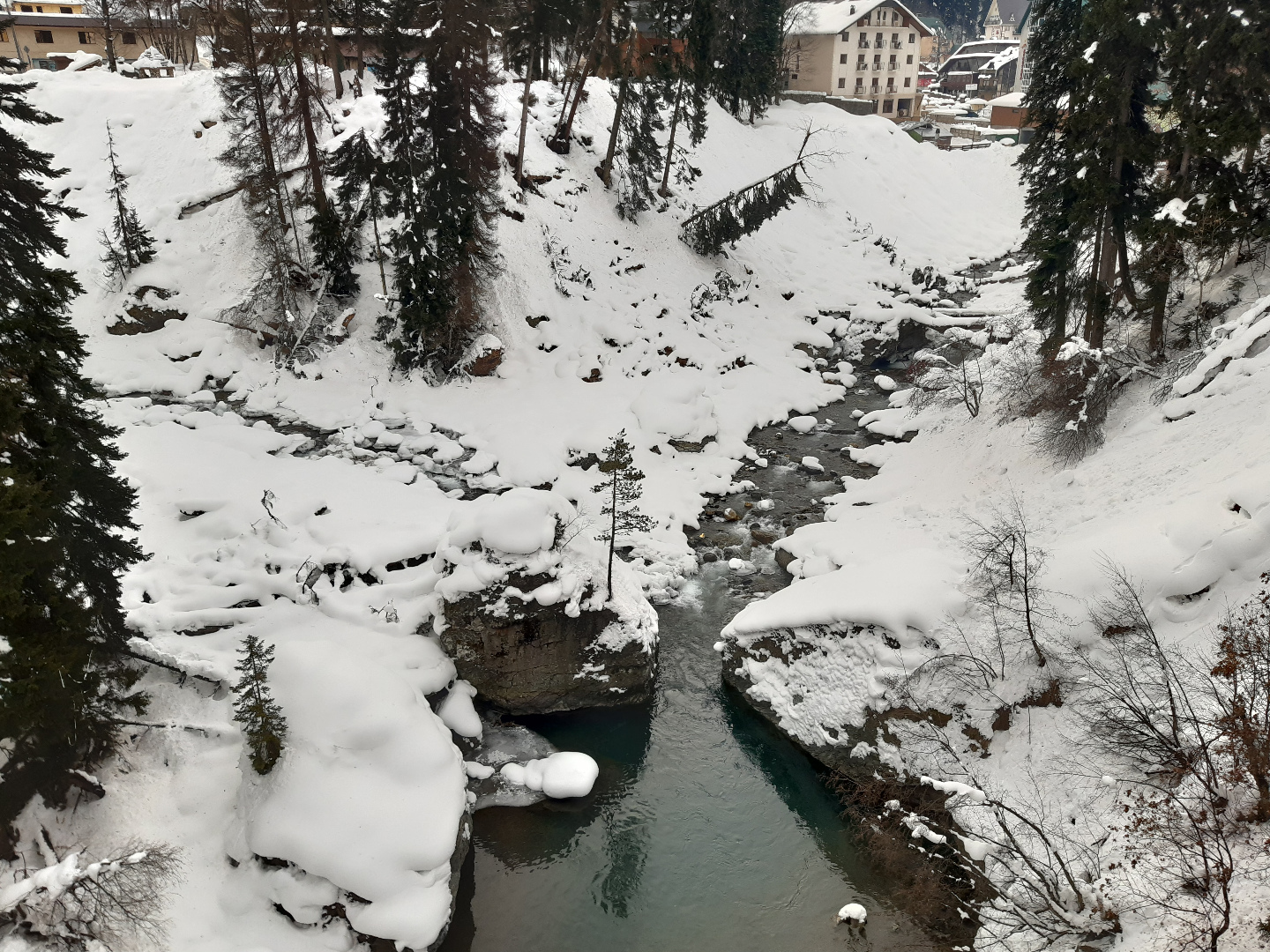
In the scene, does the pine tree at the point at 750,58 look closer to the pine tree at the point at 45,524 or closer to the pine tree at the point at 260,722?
the pine tree at the point at 45,524

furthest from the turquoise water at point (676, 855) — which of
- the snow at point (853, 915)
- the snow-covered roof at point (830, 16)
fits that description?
the snow-covered roof at point (830, 16)

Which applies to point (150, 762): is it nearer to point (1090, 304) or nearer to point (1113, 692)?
point (1113, 692)

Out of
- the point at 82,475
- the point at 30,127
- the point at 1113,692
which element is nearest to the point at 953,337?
the point at 1113,692

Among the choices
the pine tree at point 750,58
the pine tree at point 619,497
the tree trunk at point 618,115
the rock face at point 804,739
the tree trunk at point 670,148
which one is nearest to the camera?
the rock face at point 804,739

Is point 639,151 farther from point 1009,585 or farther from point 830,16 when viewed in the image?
point 830,16

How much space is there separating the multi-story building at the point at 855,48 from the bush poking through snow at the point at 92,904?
209 ft

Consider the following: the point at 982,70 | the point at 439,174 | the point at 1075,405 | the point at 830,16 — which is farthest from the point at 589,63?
the point at 982,70

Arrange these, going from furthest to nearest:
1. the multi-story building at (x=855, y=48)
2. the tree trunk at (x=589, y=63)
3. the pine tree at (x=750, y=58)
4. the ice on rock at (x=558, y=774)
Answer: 1. the multi-story building at (x=855, y=48)
2. the pine tree at (x=750, y=58)
3. the tree trunk at (x=589, y=63)
4. the ice on rock at (x=558, y=774)

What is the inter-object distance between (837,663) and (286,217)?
24.6 m

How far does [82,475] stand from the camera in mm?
12305

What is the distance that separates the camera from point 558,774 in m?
15.4

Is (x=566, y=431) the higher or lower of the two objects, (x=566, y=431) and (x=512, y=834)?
the higher

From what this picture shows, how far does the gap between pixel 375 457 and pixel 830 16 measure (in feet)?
190

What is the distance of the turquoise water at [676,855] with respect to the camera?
1277 cm
